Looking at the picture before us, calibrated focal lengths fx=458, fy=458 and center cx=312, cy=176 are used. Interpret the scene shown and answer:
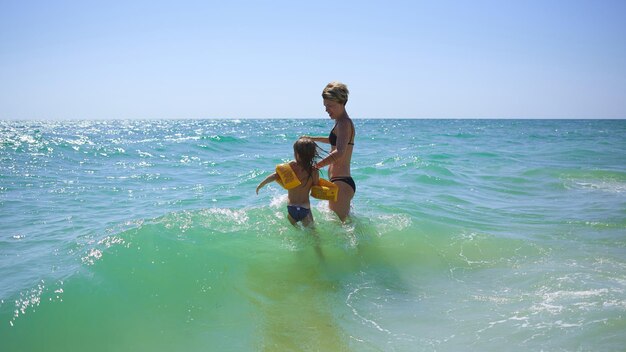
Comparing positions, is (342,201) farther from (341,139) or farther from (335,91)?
(335,91)

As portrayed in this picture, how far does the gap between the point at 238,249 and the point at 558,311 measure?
3338 millimetres

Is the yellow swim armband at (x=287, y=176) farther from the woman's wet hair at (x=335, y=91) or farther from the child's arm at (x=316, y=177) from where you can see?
the woman's wet hair at (x=335, y=91)

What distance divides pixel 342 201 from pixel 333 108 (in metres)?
1.20

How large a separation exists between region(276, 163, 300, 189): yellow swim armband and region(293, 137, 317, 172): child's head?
162 millimetres

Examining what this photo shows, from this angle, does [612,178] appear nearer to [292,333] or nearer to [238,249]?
[238,249]

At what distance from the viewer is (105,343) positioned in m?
3.44

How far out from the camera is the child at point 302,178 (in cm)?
505

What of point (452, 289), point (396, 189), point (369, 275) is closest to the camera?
point (452, 289)

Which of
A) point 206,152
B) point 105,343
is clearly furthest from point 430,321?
point 206,152

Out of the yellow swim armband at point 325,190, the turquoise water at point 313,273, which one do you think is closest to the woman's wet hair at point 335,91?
the yellow swim armband at point 325,190

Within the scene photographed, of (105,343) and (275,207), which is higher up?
(275,207)

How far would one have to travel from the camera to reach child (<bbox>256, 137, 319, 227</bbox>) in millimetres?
5051

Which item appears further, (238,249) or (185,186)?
(185,186)

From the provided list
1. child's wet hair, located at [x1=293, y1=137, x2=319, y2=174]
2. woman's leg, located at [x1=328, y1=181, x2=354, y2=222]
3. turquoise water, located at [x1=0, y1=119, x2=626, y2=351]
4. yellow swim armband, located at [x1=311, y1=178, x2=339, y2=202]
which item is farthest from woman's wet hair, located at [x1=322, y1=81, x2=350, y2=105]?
turquoise water, located at [x1=0, y1=119, x2=626, y2=351]
